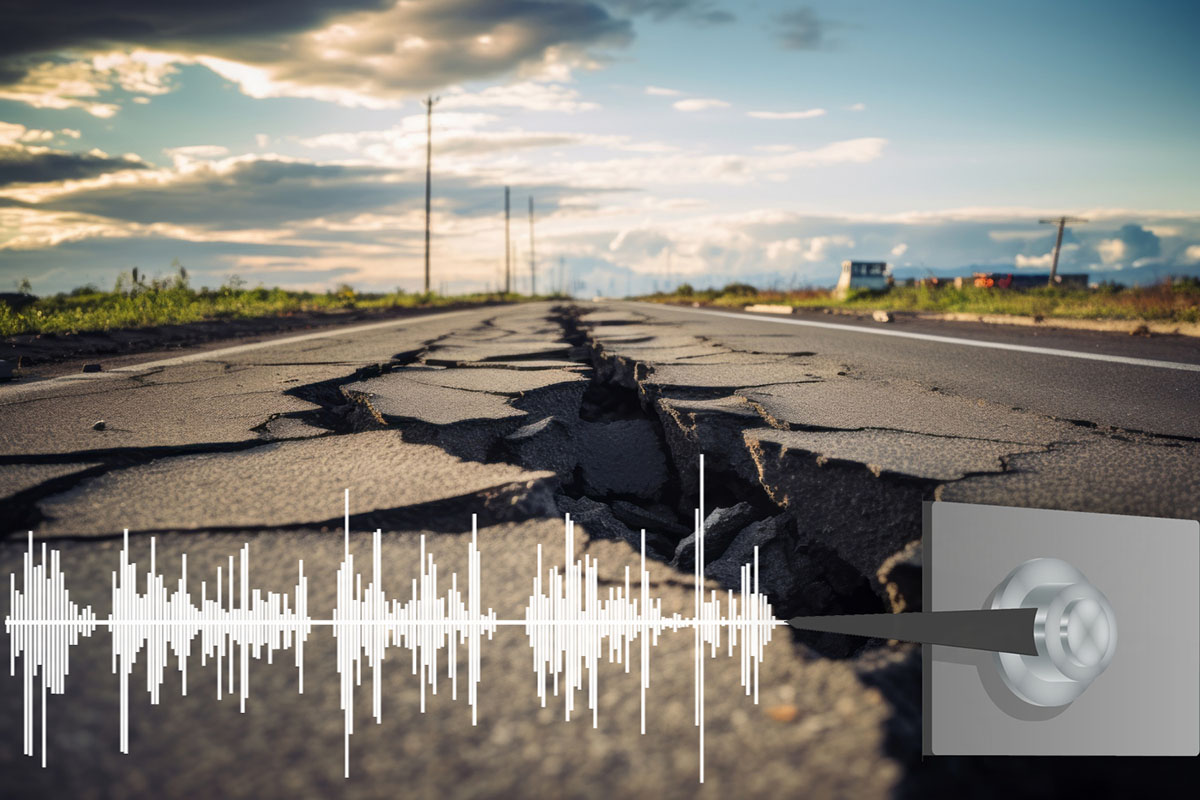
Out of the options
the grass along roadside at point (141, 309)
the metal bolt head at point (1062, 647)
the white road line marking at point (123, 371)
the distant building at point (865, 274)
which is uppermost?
the distant building at point (865, 274)

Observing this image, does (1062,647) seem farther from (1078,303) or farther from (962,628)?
(1078,303)

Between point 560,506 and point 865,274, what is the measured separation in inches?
1540

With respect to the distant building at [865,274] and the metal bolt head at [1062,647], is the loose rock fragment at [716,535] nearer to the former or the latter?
the metal bolt head at [1062,647]

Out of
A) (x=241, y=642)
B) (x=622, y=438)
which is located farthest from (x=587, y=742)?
(x=622, y=438)

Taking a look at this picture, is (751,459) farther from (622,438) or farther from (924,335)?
(924,335)

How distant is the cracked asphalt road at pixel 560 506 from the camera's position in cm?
90

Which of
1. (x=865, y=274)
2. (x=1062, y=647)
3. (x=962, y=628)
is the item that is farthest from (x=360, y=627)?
(x=865, y=274)

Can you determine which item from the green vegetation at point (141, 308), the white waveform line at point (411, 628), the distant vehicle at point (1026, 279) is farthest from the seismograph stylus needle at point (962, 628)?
the distant vehicle at point (1026, 279)

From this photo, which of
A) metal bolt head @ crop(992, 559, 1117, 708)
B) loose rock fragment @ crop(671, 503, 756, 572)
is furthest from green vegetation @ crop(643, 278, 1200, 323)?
metal bolt head @ crop(992, 559, 1117, 708)

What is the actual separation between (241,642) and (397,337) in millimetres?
7029

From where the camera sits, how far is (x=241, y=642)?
47.1 inches

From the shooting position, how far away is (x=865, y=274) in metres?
38.3

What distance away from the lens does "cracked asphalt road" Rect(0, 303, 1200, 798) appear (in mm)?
901

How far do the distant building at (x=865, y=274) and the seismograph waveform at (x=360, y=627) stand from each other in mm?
38087
